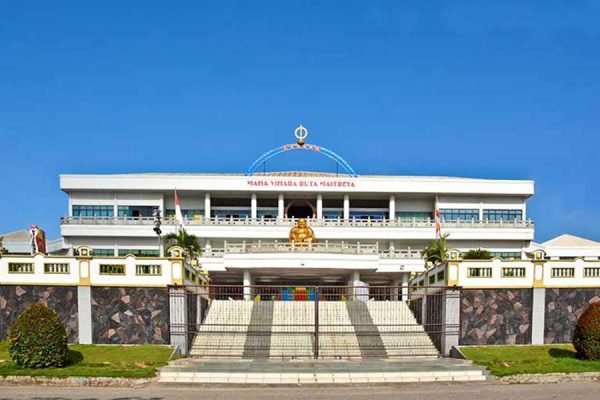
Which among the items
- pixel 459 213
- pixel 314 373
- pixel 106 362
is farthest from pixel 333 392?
pixel 459 213

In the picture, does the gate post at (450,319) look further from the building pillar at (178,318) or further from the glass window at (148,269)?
the glass window at (148,269)

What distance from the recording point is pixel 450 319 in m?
21.2

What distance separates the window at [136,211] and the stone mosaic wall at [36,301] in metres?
29.9

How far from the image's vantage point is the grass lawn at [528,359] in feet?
55.8

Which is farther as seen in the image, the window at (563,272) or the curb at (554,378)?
the window at (563,272)

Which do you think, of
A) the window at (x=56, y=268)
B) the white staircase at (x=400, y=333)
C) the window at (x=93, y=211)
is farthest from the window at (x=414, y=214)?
the window at (x=56, y=268)

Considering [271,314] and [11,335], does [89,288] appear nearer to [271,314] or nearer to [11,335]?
[11,335]

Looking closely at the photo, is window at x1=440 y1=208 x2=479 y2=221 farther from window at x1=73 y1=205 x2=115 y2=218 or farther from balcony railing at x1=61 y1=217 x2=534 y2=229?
window at x1=73 y1=205 x2=115 y2=218

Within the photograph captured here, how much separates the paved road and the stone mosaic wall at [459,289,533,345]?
5.25 metres

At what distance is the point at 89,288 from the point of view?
68.7 ft

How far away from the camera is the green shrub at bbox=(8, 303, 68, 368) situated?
16.6 meters

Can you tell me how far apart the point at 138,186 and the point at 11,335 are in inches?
1362

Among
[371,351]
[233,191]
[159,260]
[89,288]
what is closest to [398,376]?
[371,351]

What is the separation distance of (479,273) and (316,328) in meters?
7.42
